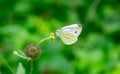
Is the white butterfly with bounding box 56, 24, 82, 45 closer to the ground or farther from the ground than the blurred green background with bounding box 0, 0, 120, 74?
closer to the ground

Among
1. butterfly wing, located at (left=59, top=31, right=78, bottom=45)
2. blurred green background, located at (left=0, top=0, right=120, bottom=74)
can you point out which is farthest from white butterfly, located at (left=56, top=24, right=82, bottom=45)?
blurred green background, located at (left=0, top=0, right=120, bottom=74)

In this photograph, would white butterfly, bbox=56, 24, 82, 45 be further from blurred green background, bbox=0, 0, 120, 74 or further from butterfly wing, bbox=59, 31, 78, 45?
blurred green background, bbox=0, 0, 120, 74

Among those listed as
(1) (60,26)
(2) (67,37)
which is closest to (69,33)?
(2) (67,37)

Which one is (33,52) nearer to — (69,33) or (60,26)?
(69,33)

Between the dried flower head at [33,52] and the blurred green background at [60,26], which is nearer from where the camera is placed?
the dried flower head at [33,52]

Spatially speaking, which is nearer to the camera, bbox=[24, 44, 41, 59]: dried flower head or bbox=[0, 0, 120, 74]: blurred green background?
bbox=[24, 44, 41, 59]: dried flower head

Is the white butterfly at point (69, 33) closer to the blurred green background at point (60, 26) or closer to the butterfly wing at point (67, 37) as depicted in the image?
the butterfly wing at point (67, 37)

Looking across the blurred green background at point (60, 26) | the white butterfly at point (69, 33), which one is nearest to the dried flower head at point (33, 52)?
the white butterfly at point (69, 33)
